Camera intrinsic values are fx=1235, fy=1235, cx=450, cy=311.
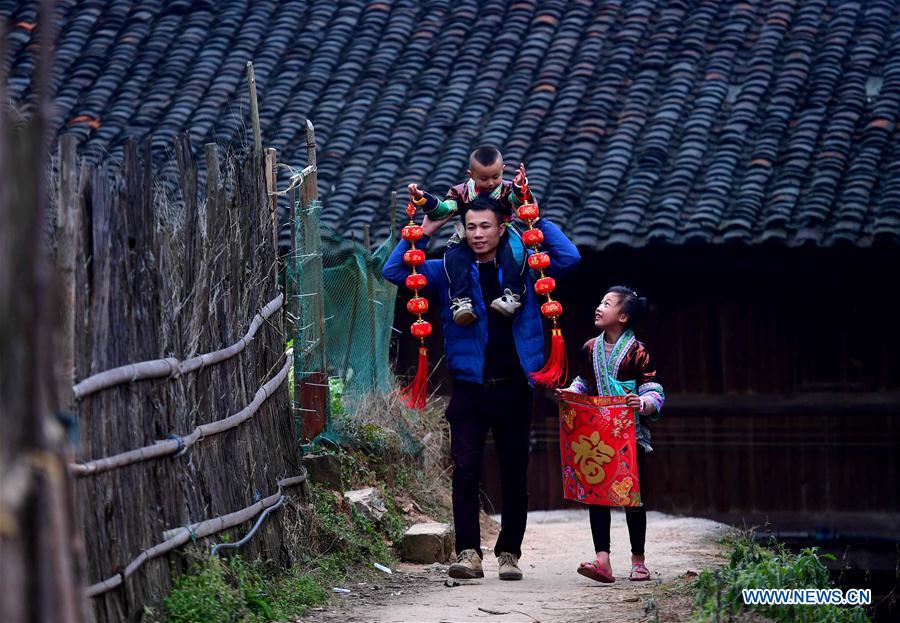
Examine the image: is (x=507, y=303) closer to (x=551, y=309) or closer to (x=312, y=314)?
(x=551, y=309)

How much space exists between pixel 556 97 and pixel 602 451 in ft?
23.4

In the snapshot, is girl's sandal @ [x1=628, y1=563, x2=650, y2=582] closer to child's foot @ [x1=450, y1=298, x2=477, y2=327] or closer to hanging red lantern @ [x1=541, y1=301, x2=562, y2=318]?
hanging red lantern @ [x1=541, y1=301, x2=562, y2=318]

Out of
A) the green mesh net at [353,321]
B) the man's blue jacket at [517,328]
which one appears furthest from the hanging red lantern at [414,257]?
the green mesh net at [353,321]

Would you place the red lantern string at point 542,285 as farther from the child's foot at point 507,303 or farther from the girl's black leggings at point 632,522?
the girl's black leggings at point 632,522

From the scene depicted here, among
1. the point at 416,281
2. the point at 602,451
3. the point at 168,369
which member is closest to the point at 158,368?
the point at 168,369

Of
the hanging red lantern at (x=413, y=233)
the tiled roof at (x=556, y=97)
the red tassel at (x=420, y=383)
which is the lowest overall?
the red tassel at (x=420, y=383)

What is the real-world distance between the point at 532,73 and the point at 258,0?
11.8 feet

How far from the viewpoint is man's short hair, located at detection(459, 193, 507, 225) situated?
18.7 feet

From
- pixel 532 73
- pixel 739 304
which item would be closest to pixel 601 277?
pixel 739 304

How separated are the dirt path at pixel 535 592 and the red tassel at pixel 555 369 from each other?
0.93 meters

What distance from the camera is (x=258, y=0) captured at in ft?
46.5

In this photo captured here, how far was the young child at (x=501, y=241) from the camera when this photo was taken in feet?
18.5

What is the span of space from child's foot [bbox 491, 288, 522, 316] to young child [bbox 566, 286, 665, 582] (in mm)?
378

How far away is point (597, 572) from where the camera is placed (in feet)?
18.2
